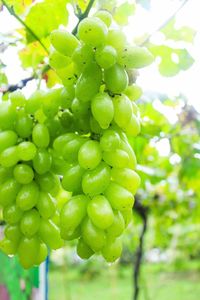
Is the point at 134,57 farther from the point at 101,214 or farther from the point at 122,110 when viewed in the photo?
the point at 101,214

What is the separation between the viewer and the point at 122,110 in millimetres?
645

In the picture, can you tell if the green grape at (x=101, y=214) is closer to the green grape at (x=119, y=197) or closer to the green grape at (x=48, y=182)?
the green grape at (x=119, y=197)

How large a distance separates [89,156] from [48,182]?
4.5 inches

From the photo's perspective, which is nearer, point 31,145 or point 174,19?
point 31,145

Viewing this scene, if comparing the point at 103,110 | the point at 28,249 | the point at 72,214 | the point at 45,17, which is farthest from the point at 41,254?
the point at 45,17

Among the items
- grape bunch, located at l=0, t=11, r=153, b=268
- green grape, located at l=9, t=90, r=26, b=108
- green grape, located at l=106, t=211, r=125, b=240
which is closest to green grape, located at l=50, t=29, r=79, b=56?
grape bunch, located at l=0, t=11, r=153, b=268

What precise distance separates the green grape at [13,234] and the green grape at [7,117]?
5.5 inches

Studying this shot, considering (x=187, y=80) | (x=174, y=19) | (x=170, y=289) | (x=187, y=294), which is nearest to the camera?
(x=174, y=19)

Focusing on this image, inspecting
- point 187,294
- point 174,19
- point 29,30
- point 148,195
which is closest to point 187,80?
point 174,19

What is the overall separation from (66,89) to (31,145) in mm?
89

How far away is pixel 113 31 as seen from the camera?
664 millimetres

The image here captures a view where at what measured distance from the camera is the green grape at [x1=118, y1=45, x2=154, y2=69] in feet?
2.15

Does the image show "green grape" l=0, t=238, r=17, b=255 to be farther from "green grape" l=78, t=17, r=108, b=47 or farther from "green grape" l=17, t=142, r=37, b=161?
"green grape" l=78, t=17, r=108, b=47

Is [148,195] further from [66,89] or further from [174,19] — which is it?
[66,89]
